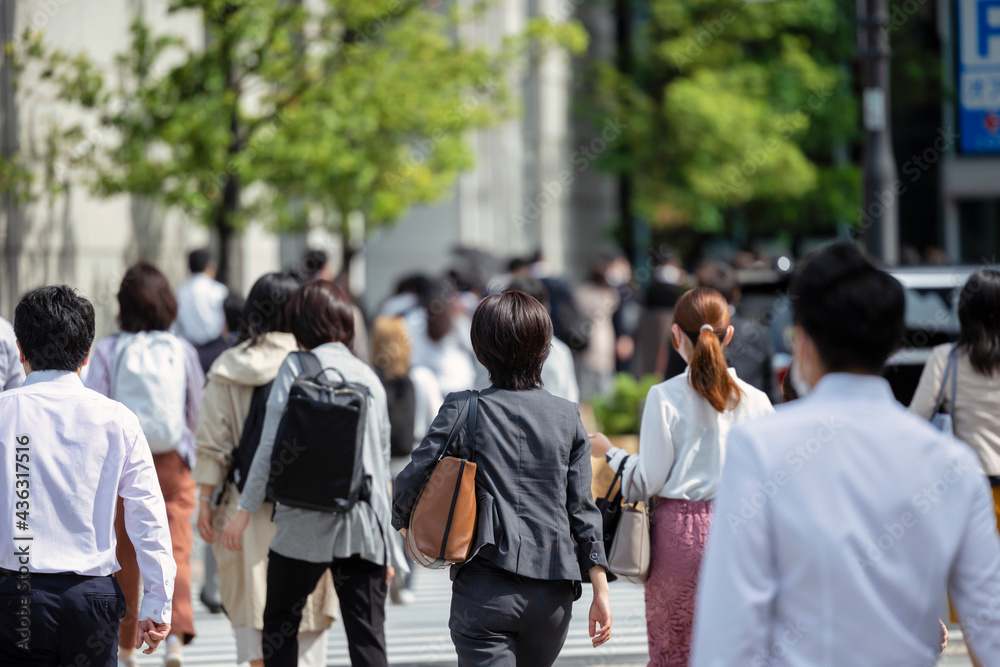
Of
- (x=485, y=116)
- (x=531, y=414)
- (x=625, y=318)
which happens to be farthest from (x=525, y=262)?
(x=531, y=414)

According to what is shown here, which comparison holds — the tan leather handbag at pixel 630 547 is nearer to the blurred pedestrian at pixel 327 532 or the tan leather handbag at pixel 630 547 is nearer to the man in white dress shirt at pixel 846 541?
the blurred pedestrian at pixel 327 532

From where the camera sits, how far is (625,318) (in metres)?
15.9

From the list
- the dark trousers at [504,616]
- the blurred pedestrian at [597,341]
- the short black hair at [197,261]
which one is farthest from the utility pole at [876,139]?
the dark trousers at [504,616]

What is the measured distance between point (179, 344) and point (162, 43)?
4.90 meters

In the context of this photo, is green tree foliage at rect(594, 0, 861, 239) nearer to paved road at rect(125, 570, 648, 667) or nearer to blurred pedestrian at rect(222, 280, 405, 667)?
paved road at rect(125, 570, 648, 667)

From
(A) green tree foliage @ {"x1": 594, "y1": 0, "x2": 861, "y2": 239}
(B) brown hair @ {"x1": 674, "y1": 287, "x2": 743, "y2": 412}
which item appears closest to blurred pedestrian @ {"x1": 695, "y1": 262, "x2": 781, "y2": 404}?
(B) brown hair @ {"x1": 674, "y1": 287, "x2": 743, "y2": 412}

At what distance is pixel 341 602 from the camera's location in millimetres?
5023

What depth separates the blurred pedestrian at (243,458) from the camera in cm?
545

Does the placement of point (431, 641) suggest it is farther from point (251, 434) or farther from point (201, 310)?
point (201, 310)

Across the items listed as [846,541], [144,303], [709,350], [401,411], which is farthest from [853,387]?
[401,411]

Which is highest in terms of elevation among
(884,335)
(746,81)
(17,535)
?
(746,81)

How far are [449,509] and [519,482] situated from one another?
25 cm

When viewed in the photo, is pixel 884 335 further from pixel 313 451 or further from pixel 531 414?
pixel 313 451

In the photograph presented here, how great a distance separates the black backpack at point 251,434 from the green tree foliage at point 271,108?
498 centimetres
